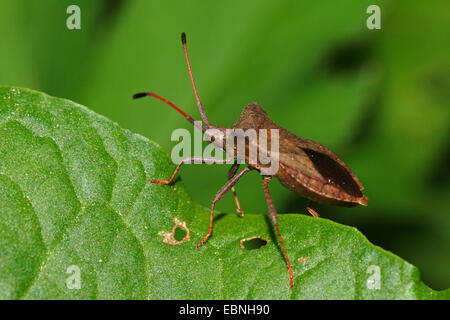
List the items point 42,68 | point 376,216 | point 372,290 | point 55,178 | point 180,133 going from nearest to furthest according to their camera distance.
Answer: point 372,290 < point 55,178 < point 180,133 < point 42,68 < point 376,216

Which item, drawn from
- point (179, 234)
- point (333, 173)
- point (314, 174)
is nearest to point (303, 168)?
point (314, 174)

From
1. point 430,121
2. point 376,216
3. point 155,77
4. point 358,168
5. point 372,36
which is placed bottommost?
point 376,216

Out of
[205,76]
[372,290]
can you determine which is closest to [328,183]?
[372,290]

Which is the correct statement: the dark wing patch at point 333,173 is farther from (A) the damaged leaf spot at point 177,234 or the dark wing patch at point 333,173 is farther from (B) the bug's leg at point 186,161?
(A) the damaged leaf spot at point 177,234

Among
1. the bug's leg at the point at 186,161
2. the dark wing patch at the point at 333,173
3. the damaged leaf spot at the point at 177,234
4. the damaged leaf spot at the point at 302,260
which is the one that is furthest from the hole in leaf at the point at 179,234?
the dark wing patch at the point at 333,173

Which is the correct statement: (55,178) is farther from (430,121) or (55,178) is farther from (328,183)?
(430,121)

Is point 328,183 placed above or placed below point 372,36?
below

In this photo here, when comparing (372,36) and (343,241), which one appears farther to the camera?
(372,36)
